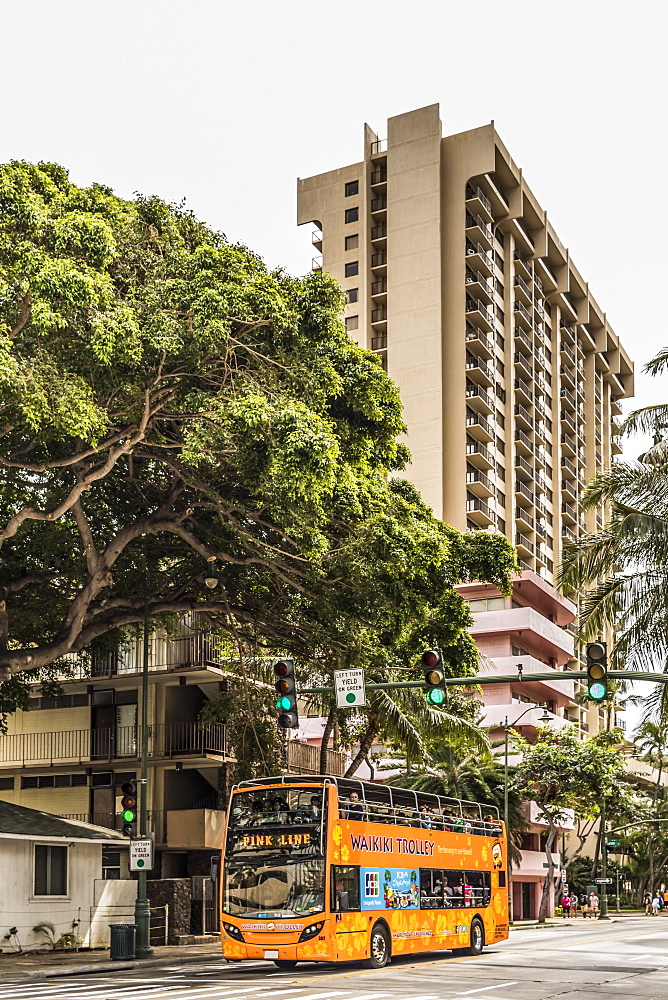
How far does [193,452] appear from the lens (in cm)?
2264

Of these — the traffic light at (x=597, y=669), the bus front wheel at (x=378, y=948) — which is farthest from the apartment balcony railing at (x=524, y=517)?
the traffic light at (x=597, y=669)

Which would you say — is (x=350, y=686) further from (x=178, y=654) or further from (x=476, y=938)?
(x=178, y=654)

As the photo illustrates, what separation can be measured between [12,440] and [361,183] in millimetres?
65688

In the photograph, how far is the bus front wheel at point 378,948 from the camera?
25516 millimetres

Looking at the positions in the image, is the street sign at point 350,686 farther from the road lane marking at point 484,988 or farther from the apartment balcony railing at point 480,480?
the apartment balcony railing at point 480,480

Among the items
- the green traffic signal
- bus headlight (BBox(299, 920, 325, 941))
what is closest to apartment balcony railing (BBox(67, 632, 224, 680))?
bus headlight (BBox(299, 920, 325, 941))

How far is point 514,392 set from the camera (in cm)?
8894

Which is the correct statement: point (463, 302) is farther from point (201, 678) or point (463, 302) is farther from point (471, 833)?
point (471, 833)

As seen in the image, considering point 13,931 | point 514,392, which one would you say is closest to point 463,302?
point 514,392

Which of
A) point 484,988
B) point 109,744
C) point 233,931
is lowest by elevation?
point 484,988

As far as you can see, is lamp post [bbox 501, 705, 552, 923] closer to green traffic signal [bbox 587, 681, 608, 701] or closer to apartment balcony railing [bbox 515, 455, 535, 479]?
apartment balcony railing [bbox 515, 455, 535, 479]

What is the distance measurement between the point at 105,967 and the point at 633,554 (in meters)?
14.3

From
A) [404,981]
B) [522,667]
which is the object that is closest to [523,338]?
[522,667]

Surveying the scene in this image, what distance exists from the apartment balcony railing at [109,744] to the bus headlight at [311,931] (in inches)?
608
